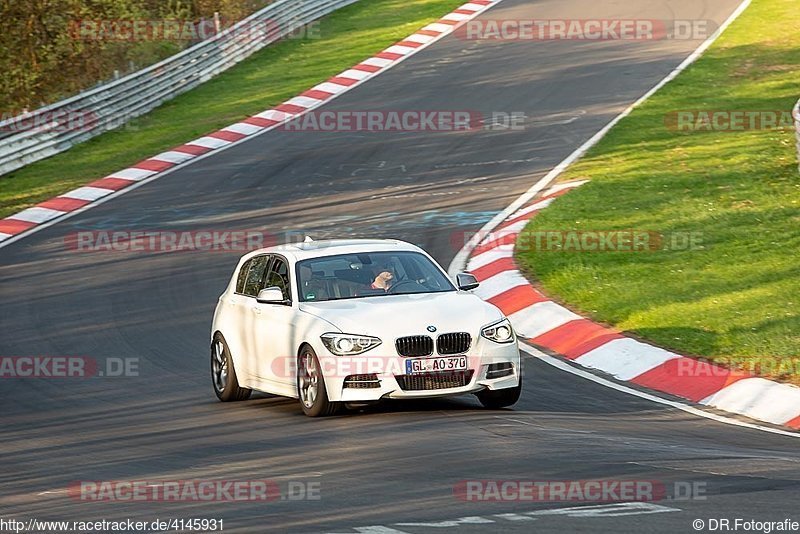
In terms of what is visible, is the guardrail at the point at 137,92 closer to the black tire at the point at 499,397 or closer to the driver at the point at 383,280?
the driver at the point at 383,280

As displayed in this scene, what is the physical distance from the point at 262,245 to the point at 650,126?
9176mm

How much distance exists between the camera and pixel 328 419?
11.9 metres

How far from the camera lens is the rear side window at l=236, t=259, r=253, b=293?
1419cm

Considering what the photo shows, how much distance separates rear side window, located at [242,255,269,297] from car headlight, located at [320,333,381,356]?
2125mm

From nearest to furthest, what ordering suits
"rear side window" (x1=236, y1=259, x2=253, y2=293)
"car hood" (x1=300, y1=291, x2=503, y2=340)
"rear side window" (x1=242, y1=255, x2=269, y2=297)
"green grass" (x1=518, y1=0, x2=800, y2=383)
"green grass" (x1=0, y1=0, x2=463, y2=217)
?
"car hood" (x1=300, y1=291, x2=503, y2=340) → "rear side window" (x1=242, y1=255, x2=269, y2=297) → "rear side window" (x1=236, y1=259, x2=253, y2=293) → "green grass" (x1=518, y1=0, x2=800, y2=383) → "green grass" (x1=0, y1=0, x2=463, y2=217)

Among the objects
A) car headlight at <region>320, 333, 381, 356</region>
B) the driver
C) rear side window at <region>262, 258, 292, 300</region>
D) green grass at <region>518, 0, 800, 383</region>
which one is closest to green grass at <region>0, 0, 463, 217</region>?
green grass at <region>518, 0, 800, 383</region>

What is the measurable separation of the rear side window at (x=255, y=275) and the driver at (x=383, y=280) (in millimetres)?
1375

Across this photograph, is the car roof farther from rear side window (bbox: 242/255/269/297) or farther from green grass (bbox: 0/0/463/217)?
green grass (bbox: 0/0/463/217)

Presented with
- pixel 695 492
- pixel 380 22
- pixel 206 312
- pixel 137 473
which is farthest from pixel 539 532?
pixel 380 22

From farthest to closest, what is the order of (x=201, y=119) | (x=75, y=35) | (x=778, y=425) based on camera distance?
1. (x=75, y=35)
2. (x=201, y=119)
3. (x=778, y=425)

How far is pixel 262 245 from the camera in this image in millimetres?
21516

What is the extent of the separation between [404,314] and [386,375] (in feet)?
1.93

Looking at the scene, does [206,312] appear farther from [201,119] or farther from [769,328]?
[201,119]

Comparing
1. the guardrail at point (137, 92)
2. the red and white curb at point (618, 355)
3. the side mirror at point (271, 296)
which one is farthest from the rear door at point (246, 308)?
the guardrail at point (137, 92)
